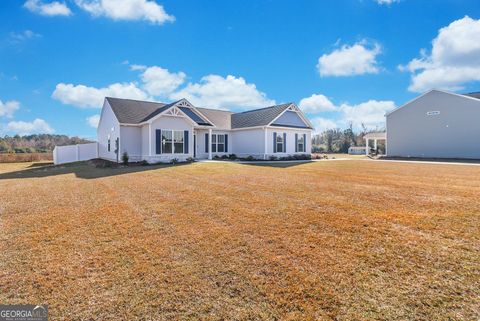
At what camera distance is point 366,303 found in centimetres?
248

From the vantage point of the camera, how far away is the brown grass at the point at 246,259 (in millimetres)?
2465

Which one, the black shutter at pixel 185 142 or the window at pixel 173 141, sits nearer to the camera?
the window at pixel 173 141

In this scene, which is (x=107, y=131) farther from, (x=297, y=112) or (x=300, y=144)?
(x=300, y=144)

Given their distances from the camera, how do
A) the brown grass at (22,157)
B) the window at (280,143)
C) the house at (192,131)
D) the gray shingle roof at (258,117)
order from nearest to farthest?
1. the house at (192,131)
2. the gray shingle roof at (258,117)
3. the window at (280,143)
4. the brown grass at (22,157)

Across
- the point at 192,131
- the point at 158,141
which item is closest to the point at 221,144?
the point at 192,131

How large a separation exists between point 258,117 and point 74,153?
1908 cm

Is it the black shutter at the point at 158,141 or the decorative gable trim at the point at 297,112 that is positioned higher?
the decorative gable trim at the point at 297,112

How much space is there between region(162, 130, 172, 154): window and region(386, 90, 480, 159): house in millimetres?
24892

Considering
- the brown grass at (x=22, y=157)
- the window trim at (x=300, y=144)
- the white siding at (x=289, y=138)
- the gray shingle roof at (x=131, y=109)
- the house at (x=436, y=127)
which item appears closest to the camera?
the gray shingle roof at (x=131, y=109)

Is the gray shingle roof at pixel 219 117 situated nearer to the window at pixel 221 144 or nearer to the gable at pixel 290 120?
the window at pixel 221 144

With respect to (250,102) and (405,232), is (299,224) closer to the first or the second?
(405,232)

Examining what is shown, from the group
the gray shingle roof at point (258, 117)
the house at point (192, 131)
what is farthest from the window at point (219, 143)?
the gray shingle roof at point (258, 117)

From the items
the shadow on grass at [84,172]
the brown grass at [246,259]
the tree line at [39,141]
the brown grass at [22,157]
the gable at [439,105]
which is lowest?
the brown grass at [246,259]

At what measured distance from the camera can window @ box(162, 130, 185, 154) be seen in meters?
18.4
